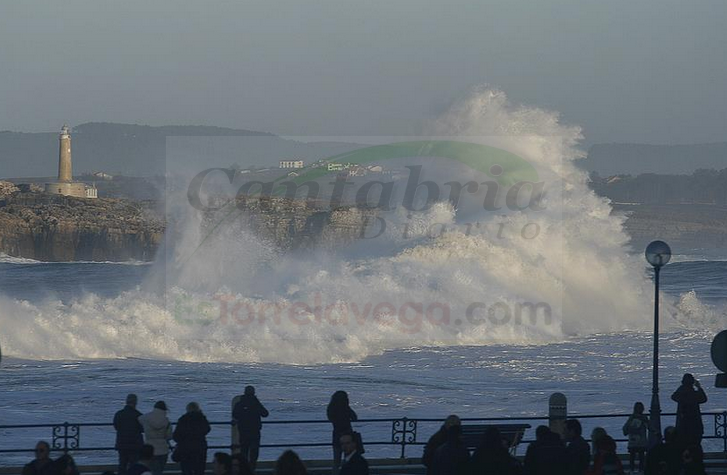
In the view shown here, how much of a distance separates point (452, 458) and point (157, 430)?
373cm

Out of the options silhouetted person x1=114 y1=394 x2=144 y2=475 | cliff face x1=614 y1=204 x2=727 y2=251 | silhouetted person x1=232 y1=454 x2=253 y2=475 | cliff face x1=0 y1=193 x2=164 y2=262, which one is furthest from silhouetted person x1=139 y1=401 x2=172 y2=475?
cliff face x1=614 y1=204 x2=727 y2=251

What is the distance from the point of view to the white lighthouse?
410ft

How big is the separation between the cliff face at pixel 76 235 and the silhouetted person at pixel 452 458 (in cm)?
9423

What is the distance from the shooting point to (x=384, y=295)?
39.7 metres

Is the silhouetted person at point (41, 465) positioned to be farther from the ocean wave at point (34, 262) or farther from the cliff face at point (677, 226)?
the cliff face at point (677, 226)

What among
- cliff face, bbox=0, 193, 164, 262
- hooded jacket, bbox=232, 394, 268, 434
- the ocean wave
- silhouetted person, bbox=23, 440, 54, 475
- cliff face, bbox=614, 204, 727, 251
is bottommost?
silhouetted person, bbox=23, 440, 54, 475

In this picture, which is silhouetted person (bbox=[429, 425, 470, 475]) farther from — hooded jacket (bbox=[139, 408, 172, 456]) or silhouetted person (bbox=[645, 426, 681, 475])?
hooded jacket (bbox=[139, 408, 172, 456])

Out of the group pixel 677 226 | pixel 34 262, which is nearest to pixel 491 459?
pixel 34 262

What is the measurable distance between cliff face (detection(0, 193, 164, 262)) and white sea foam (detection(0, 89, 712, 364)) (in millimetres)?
55871

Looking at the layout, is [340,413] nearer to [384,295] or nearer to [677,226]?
[384,295]

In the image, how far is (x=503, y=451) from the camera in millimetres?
9484

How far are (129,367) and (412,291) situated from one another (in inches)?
510

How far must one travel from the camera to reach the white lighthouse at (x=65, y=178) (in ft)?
410

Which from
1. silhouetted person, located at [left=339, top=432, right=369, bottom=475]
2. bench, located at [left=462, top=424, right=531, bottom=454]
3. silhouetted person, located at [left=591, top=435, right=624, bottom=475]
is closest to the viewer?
silhouetted person, located at [left=339, top=432, right=369, bottom=475]
